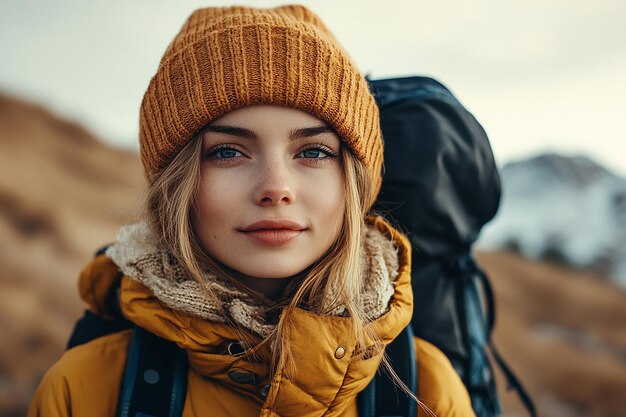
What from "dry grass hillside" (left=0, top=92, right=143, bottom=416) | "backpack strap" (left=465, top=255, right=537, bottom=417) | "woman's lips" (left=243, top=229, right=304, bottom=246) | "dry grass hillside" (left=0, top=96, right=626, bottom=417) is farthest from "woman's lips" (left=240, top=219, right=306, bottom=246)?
"dry grass hillside" (left=0, top=96, right=626, bottom=417)

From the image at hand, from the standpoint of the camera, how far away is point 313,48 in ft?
5.79

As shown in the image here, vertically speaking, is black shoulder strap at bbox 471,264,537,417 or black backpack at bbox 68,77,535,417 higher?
black backpack at bbox 68,77,535,417

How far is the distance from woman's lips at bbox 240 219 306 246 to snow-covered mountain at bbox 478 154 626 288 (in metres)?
6.50

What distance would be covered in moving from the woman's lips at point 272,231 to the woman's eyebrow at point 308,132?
10.7 inches

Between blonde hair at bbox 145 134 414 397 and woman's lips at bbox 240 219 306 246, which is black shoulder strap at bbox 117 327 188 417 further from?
woman's lips at bbox 240 219 306 246

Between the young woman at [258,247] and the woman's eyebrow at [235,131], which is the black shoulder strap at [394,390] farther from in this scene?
the woman's eyebrow at [235,131]

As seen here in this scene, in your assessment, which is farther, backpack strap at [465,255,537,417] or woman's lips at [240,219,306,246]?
backpack strap at [465,255,537,417]

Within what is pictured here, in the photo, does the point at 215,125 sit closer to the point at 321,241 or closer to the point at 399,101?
the point at 321,241

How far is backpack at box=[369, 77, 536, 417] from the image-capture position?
1991mm

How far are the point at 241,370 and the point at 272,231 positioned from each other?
447mm

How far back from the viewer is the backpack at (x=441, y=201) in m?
1.99

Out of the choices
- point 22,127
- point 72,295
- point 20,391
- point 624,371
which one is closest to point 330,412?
point 20,391

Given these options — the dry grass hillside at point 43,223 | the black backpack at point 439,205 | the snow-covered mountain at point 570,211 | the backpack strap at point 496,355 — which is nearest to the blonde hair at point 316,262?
the black backpack at point 439,205

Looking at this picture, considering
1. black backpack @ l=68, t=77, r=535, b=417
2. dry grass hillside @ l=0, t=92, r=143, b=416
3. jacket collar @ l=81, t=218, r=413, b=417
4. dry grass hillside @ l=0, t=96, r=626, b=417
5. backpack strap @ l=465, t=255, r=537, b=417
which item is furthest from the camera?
dry grass hillside @ l=0, t=96, r=626, b=417
